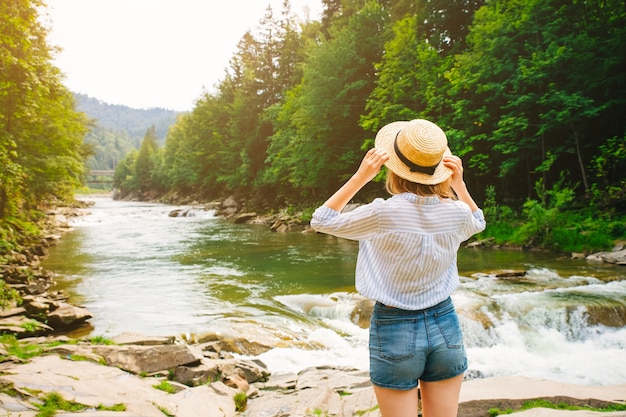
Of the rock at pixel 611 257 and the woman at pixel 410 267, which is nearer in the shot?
the woman at pixel 410 267

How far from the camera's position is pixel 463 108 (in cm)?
2188

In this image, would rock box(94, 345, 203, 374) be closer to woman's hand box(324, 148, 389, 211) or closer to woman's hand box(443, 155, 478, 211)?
woman's hand box(324, 148, 389, 211)

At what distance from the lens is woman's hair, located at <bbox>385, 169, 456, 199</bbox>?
85.7 inches

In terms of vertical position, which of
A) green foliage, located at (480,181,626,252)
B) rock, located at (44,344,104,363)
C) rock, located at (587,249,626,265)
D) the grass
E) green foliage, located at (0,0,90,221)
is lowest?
rock, located at (44,344,104,363)

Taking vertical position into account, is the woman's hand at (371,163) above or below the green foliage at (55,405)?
above

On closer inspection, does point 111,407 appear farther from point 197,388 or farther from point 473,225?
point 473,225

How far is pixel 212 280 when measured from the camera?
13711 mm

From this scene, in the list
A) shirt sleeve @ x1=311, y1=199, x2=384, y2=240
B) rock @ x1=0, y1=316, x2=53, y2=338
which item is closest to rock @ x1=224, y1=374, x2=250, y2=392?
rock @ x1=0, y1=316, x2=53, y2=338

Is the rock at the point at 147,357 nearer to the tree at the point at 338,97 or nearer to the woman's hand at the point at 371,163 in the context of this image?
the woman's hand at the point at 371,163

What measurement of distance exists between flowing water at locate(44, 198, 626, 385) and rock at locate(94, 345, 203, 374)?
1.72 metres

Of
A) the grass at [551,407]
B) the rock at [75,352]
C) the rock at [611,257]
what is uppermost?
the grass at [551,407]

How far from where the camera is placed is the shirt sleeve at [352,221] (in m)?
2.08

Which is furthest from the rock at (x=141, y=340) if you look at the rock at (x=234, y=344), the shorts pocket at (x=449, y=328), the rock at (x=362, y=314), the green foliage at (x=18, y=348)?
the shorts pocket at (x=449, y=328)

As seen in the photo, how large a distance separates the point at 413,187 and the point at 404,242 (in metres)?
0.29
